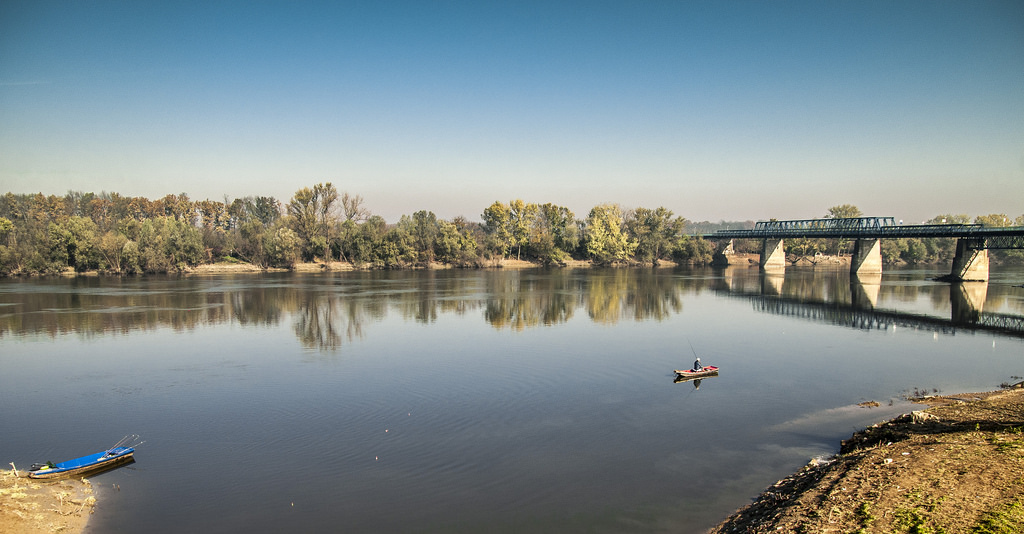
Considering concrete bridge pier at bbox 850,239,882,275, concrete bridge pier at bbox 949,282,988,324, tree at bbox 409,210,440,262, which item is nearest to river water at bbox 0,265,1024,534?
concrete bridge pier at bbox 949,282,988,324

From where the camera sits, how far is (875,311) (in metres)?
39.1

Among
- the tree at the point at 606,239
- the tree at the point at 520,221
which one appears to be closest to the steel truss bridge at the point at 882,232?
the tree at the point at 606,239

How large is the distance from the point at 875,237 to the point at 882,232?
126 cm

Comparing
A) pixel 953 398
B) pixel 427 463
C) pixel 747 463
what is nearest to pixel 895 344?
pixel 953 398

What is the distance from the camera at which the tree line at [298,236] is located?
236ft

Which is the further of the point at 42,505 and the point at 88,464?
the point at 88,464

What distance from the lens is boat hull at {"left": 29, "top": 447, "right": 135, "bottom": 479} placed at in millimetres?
11125

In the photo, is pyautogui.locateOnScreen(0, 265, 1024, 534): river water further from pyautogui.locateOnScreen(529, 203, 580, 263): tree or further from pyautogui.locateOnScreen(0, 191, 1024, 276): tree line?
pyautogui.locateOnScreen(529, 203, 580, 263): tree

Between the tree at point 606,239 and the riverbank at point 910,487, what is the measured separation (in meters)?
Answer: 90.1

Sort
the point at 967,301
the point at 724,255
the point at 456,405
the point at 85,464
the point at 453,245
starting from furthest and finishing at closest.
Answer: the point at 724,255 < the point at 453,245 < the point at 967,301 < the point at 456,405 < the point at 85,464

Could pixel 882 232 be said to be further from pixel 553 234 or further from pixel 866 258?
pixel 553 234

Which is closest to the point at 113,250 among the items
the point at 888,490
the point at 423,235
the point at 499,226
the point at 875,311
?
the point at 423,235

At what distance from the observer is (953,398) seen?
16344 mm

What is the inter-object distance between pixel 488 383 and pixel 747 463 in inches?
364
